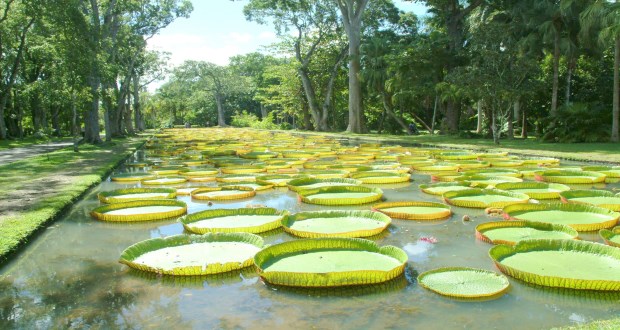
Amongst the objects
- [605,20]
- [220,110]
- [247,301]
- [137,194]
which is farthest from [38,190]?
[220,110]

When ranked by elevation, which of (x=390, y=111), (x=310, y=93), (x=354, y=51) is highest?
(x=354, y=51)

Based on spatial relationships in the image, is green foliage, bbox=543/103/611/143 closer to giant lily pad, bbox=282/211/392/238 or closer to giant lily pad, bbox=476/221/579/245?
giant lily pad, bbox=476/221/579/245

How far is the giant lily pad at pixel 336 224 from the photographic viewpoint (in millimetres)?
5582

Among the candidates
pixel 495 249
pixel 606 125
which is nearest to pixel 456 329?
pixel 495 249

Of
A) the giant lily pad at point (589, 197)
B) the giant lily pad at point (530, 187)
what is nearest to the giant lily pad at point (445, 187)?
the giant lily pad at point (530, 187)

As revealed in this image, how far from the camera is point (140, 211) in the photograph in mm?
7090

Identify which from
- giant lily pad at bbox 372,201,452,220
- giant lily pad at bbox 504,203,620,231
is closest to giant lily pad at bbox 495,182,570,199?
giant lily pad at bbox 504,203,620,231

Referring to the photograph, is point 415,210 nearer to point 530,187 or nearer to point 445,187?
point 445,187

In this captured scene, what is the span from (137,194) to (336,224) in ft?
14.3

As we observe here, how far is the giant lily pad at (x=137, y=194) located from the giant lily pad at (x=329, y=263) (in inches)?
166

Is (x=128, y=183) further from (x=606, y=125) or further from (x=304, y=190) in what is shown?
(x=606, y=125)

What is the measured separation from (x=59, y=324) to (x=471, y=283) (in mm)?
3188

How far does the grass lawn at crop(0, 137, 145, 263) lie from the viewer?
18.4 feet

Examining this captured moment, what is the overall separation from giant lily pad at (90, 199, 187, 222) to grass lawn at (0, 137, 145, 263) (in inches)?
25.3
